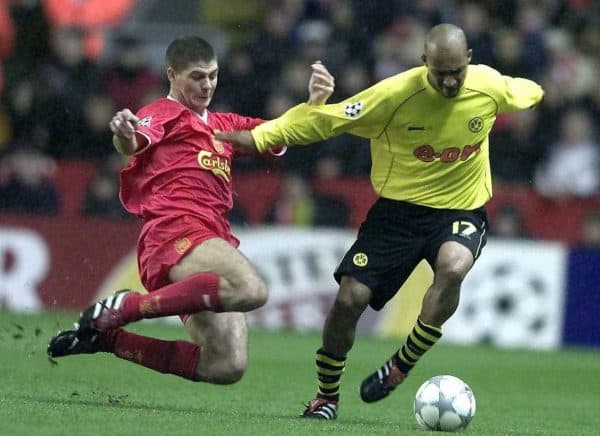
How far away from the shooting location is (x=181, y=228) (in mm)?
8273

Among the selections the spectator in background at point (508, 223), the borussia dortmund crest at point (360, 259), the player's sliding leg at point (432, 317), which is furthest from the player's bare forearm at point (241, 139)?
the spectator in background at point (508, 223)

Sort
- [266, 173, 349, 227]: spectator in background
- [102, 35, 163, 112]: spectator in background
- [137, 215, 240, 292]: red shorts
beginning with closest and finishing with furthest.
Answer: [137, 215, 240, 292]: red shorts < [266, 173, 349, 227]: spectator in background < [102, 35, 163, 112]: spectator in background

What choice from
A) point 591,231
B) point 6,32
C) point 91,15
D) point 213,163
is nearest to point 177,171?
point 213,163

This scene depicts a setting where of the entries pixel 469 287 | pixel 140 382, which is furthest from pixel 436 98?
pixel 469 287

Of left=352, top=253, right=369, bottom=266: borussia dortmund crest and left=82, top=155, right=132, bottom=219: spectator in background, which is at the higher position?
left=82, top=155, right=132, bottom=219: spectator in background

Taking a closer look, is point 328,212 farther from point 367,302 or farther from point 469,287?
point 367,302

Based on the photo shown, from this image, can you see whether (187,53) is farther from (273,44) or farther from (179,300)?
(273,44)

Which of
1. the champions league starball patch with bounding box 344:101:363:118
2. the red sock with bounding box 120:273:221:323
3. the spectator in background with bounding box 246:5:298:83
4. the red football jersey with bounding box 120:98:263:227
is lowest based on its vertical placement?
the red sock with bounding box 120:273:221:323

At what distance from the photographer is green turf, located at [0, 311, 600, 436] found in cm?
758

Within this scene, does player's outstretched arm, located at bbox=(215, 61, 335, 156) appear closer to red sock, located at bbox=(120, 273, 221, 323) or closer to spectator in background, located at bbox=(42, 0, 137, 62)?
red sock, located at bbox=(120, 273, 221, 323)

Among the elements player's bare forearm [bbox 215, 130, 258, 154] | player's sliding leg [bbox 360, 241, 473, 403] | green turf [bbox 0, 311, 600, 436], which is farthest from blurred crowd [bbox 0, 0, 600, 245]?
player's bare forearm [bbox 215, 130, 258, 154]

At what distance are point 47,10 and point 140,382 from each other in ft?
27.4

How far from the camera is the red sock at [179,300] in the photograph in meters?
7.95

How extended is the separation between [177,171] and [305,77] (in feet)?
25.8
